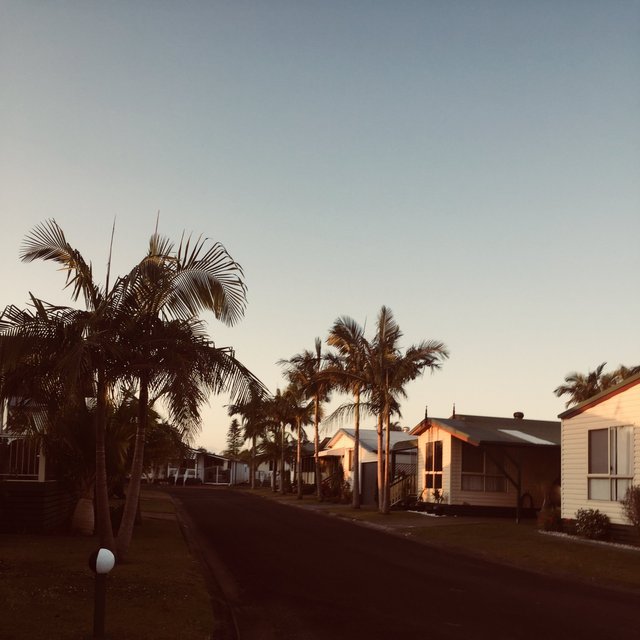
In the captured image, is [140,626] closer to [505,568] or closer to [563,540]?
[505,568]

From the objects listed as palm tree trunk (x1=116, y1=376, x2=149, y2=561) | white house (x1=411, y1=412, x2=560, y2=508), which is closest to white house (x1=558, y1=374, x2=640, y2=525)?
white house (x1=411, y1=412, x2=560, y2=508)

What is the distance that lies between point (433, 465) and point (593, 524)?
12735 mm

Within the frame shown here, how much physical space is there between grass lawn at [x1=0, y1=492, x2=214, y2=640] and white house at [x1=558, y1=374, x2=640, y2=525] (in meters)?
12.2

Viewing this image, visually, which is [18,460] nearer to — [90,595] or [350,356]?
[90,595]

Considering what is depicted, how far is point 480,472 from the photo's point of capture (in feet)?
106

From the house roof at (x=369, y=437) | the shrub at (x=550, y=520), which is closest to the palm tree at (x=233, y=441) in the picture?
the house roof at (x=369, y=437)

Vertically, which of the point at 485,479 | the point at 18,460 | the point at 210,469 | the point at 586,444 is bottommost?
the point at 210,469

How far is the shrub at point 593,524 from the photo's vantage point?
21312mm

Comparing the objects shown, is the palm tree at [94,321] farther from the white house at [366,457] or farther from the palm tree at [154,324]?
the white house at [366,457]

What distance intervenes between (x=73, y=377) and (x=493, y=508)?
2436cm

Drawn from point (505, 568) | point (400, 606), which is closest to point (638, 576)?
point (505, 568)

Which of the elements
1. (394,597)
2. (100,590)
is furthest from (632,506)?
(100,590)

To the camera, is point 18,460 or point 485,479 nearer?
point 18,460

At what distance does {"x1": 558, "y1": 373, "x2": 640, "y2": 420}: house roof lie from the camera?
21159mm
